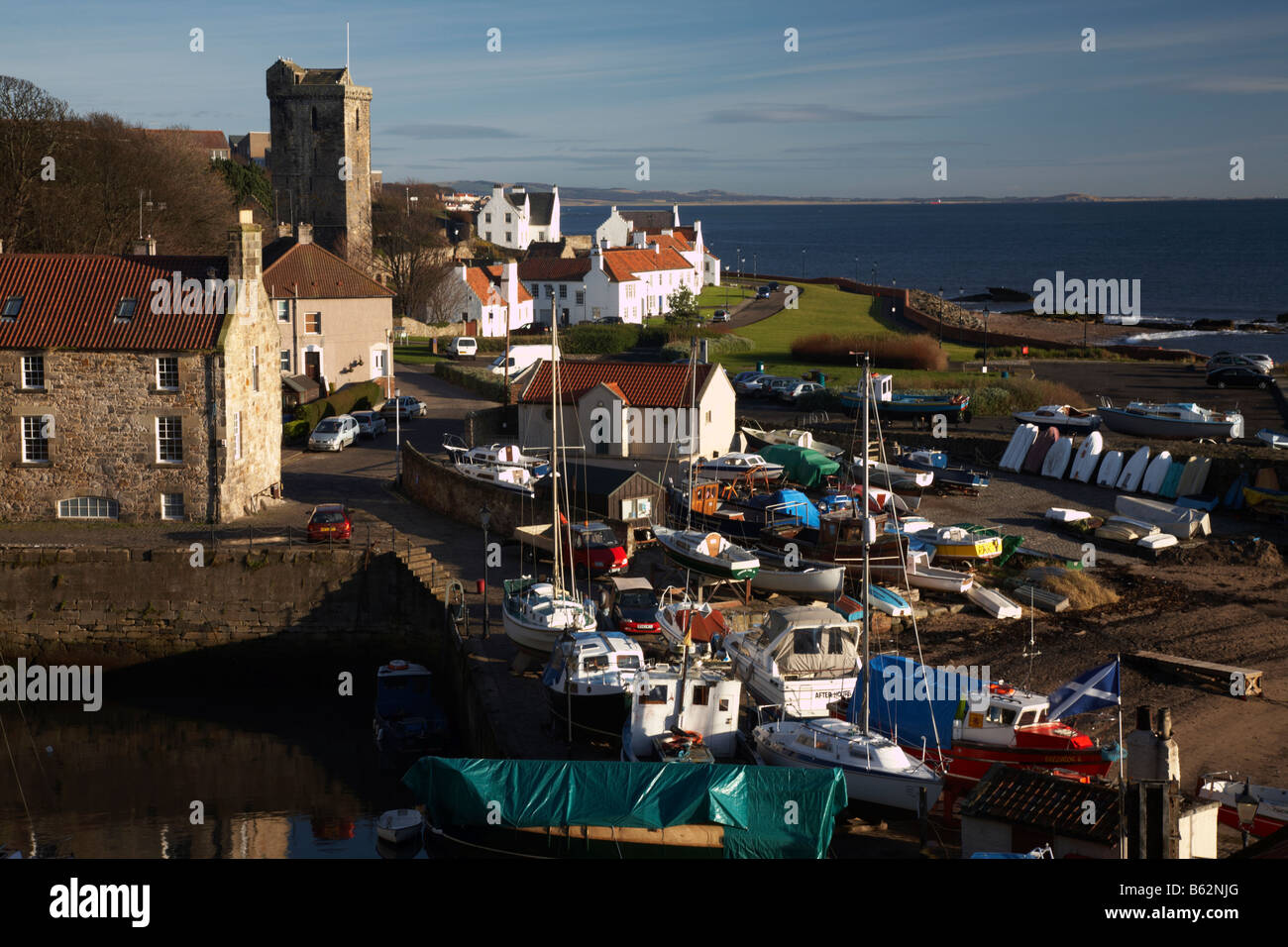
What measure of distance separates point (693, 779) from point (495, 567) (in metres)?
16.9

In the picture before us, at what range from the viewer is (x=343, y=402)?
52.2m

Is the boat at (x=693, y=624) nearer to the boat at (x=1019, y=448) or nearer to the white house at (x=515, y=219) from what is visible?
the boat at (x=1019, y=448)

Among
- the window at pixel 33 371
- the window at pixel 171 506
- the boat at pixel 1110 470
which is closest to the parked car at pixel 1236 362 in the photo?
the boat at pixel 1110 470

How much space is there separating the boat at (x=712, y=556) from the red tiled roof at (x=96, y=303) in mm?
13790

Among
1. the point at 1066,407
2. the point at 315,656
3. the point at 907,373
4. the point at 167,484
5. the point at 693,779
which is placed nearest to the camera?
the point at 693,779

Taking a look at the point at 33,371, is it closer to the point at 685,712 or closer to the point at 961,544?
the point at 685,712

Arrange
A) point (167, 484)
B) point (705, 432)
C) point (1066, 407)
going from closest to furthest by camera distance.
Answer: point (167, 484), point (705, 432), point (1066, 407)

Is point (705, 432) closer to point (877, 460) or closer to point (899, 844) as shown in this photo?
point (877, 460)

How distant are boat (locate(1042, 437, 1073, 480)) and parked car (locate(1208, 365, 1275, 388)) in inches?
712

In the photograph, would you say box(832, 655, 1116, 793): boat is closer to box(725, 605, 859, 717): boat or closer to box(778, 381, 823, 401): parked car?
box(725, 605, 859, 717): boat

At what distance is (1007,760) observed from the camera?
22.2 metres

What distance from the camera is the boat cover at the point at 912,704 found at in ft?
76.4
